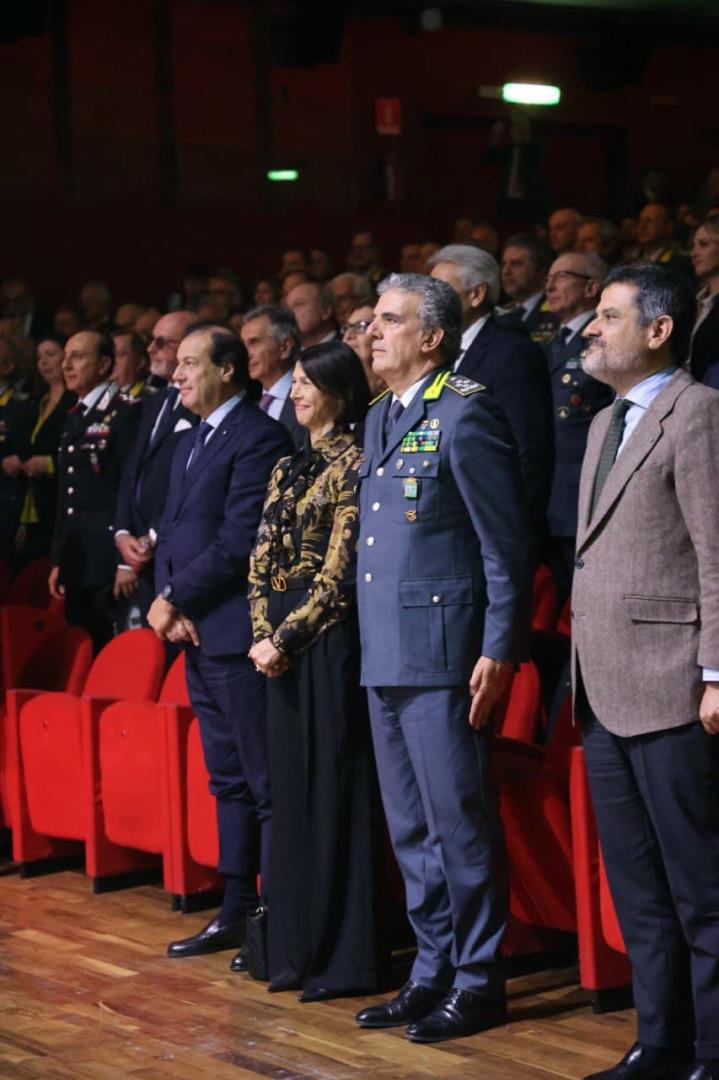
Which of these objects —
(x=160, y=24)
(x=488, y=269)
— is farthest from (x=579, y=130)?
(x=488, y=269)

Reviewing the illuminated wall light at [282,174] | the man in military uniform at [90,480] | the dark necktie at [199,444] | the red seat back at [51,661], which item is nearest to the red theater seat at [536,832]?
the dark necktie at [199,444]

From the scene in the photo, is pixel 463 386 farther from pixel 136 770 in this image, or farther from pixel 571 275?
pixel 571 275

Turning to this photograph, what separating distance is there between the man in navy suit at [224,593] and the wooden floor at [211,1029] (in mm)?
210

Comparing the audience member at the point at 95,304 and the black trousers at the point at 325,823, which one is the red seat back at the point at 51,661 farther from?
the audience member at the point at 95,304

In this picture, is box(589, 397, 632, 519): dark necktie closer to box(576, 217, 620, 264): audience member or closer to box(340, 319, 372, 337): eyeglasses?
box(340, 319, 372, 337): eyeglasses

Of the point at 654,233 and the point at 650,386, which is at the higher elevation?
the point at 654,233

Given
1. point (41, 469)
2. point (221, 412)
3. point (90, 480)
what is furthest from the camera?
point (41, 469)

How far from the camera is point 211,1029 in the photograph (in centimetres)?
308

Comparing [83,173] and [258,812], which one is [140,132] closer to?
[83,173]

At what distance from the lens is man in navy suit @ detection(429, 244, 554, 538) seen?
3.83m

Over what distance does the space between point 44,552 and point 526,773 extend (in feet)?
11.4

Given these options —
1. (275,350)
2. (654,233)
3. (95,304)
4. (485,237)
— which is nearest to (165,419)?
(275,350)

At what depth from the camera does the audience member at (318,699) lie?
3254 mm

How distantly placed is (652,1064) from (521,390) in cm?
163
